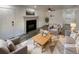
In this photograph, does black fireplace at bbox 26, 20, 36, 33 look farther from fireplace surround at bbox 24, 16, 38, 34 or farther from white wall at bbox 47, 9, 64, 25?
white wall at bbox 47, 9, 64, 25

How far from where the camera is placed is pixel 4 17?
5.36 ft

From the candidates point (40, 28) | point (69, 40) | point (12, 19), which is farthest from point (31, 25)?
point (69, 40)

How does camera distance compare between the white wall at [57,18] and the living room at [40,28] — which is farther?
the white wall at [57,18]

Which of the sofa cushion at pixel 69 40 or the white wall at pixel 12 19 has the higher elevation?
the white wall at pixel 12 19

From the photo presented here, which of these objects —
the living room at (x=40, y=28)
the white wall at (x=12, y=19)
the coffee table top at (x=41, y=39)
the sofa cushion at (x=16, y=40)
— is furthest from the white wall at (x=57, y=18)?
the sofa cushion at (x=16, y=40)

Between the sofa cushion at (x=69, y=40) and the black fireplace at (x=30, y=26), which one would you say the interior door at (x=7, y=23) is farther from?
the sofa cushion at (x=69, y=40)

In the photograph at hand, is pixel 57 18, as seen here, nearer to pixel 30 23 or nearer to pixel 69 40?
pixel 69 40

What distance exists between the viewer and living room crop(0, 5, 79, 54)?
1.58 meters

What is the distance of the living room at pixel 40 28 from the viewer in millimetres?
1580

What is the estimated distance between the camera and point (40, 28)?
72.6 inches
